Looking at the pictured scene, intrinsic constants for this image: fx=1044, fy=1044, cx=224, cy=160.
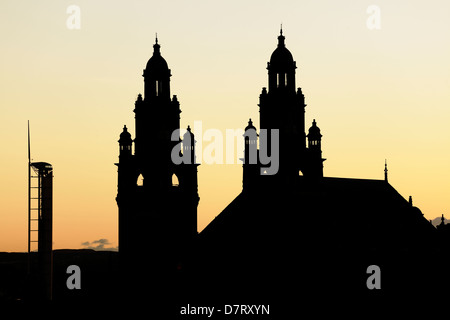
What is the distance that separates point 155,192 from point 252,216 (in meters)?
8.51

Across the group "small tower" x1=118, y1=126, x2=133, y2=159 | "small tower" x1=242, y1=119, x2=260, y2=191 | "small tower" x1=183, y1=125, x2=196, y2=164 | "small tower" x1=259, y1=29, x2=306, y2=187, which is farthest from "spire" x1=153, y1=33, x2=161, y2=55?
"small tower" x1=242, y1=119, x2=260, y2=191

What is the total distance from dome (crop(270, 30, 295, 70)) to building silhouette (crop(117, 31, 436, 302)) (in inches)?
3.0

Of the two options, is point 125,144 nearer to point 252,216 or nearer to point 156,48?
point 156,48

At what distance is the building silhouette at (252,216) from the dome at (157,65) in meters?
0.08

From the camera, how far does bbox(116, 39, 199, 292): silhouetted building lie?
267 feet

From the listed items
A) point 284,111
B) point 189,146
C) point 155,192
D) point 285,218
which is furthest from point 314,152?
point 155,192

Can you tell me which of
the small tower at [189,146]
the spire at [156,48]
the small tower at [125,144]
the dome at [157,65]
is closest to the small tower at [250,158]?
the small tower at [189,146]

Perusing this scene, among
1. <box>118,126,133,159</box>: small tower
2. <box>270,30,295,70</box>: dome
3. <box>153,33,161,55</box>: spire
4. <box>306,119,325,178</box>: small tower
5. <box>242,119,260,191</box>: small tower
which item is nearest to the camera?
<box>242,119,260,191</box>: small tower

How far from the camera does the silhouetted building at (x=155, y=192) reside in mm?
81438

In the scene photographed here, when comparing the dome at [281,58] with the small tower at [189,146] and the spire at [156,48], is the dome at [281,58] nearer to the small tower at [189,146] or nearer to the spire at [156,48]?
the small tower at [189,146]

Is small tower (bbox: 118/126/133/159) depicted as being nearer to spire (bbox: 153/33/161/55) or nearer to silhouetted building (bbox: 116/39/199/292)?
silhouetted building (bbox: 116/39/199/292)

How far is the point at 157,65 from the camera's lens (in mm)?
80250
